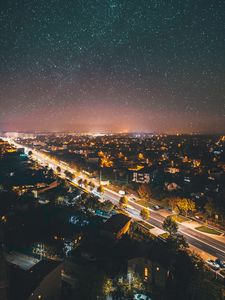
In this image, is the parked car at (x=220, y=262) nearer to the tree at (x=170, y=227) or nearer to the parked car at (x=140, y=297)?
the tree at (x=170, y=227)

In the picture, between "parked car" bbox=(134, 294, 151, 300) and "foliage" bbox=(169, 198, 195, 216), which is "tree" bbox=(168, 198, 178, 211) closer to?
"foliage" bbox=(169, 198, 195, 216)

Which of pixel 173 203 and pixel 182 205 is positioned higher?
pixel 182 205

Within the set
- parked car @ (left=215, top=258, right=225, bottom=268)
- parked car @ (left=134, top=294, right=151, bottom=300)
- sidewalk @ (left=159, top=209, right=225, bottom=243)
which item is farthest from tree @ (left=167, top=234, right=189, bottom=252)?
parked car @ (left=134, top=294, right=151, bottom=300)

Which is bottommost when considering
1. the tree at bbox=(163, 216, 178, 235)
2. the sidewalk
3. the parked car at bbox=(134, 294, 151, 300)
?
the parked car at bbox=(134, 294, 151, 300)

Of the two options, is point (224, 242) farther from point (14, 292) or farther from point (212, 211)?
point (14, 292)

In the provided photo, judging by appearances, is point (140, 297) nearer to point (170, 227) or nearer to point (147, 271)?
point (147, 271)

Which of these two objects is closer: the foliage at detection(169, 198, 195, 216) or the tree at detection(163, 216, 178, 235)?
the tree at detection(163, 216, 178, 235)

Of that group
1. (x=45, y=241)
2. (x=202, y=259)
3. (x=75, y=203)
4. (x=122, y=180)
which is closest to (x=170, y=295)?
(x=202, y=259)

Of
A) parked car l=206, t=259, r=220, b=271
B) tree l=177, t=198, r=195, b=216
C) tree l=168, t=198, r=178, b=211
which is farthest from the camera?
tree l=168, t=198, r=178, b=211

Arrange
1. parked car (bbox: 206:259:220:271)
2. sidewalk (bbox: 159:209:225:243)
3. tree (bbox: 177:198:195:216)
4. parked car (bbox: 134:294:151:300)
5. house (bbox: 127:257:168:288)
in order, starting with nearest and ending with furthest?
1. parked car (bbox: 134:294:151:300)
2. house (bbox: 127:257:168:288)
3. parked car (bbox: 206:259:220:271)
4. sidewalk (bbox: 159:209:225:243)
5. tree (bbox: 177:198:195:216)

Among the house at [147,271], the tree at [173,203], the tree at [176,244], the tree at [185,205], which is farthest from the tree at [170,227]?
the tree at [173,203]

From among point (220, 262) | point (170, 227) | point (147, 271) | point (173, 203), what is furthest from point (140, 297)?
point (173, 203)

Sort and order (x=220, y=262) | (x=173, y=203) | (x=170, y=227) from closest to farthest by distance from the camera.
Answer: (x=220, y=262) < (x=170, y=227) < (x=173, y=203)

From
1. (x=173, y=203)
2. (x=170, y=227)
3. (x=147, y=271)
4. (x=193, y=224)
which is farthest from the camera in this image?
(x=173, y=203)
